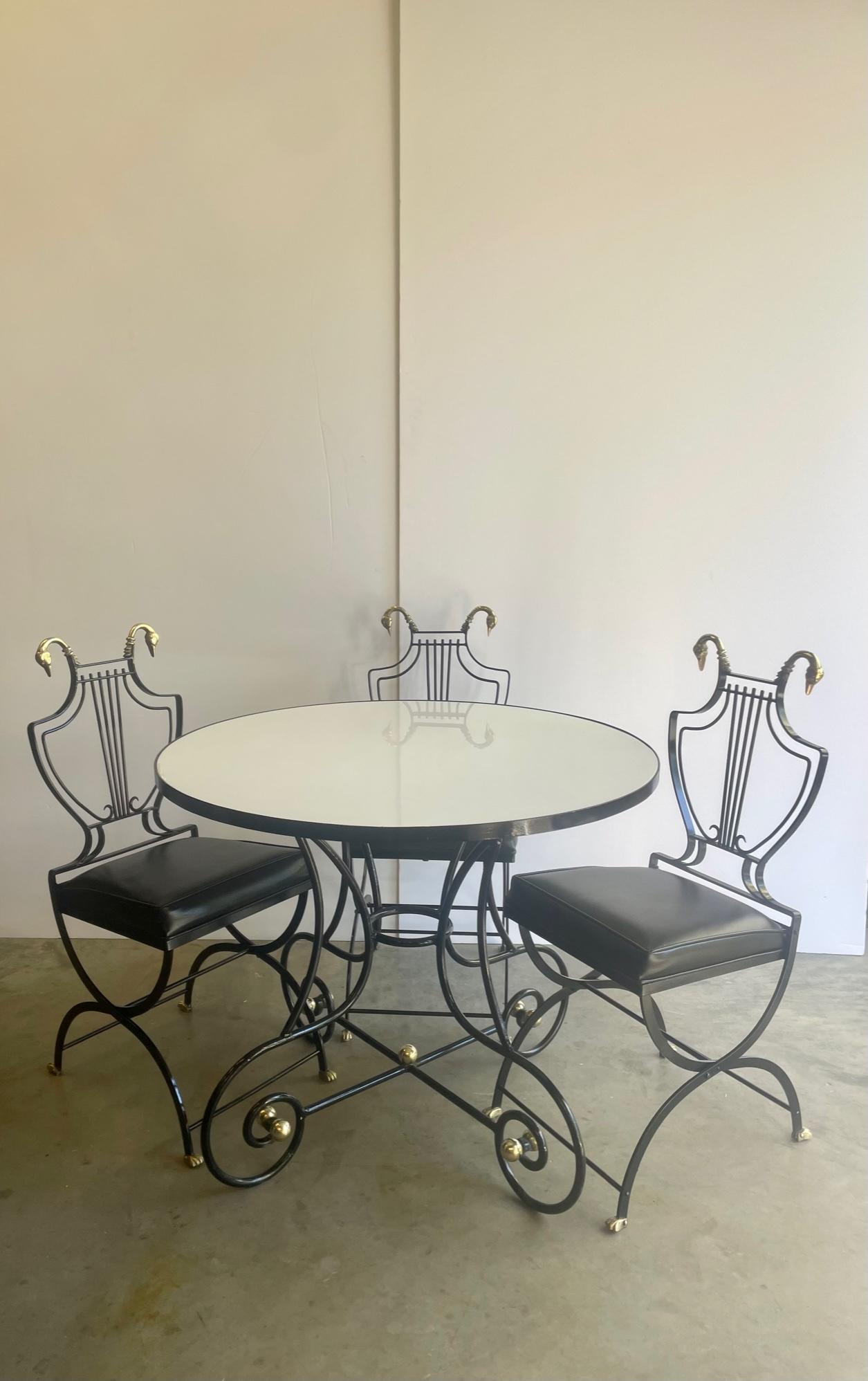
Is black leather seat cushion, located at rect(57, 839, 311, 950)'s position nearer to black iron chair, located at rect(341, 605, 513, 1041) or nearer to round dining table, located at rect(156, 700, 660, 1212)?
round dining table, located at rect(156, 700, 660, 1212)

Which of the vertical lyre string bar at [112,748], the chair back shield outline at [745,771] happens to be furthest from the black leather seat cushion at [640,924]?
the vertical lyre string bar at [112,748]

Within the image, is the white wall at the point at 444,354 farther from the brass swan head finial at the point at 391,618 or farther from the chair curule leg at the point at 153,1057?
the chair curule leg at the point at 153,1057

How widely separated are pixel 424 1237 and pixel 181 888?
91cm

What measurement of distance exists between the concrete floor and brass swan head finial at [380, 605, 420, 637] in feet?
4.16

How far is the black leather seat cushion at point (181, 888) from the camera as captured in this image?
6.30 ft

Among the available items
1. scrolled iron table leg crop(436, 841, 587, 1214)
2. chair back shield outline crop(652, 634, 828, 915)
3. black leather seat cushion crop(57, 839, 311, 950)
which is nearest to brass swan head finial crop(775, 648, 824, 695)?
chair back shield outline crop(652, 634, 828, 915)

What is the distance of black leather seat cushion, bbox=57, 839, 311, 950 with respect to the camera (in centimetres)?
192

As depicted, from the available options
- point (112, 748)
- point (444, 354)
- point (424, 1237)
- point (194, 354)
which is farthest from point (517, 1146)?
point (194, 354)

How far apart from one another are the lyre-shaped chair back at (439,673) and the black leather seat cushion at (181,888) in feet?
2.90

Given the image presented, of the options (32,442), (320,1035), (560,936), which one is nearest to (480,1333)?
(560,936)

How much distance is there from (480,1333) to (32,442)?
2.78 metres

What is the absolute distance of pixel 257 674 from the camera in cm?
296

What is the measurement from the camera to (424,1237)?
172 centimetres

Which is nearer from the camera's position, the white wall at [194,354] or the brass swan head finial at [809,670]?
the brass swan head finial at [809,670]
